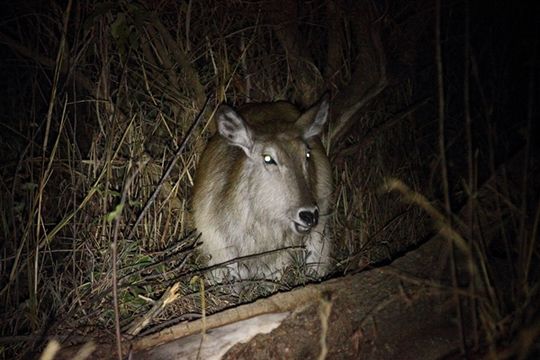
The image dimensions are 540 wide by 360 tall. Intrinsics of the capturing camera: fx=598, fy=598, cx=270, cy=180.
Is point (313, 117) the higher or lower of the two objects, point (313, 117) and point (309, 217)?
the higher

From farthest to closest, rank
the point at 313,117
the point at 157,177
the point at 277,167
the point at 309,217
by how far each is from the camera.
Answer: the point at 157,177 < the point at 313,117 < the point at 277,167 < the point at 309,217

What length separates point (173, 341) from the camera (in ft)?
11.5

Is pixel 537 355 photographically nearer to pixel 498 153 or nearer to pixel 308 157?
pixel 308 157

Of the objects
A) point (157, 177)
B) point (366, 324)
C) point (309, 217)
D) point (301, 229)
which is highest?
point (157, 177)

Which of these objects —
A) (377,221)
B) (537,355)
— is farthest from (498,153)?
(537,355)

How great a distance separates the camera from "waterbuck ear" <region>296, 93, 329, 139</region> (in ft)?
16.8

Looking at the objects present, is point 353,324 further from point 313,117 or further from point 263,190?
point 313,117

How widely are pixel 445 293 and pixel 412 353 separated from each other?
1.73 ft

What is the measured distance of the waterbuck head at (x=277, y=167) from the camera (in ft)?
15.9

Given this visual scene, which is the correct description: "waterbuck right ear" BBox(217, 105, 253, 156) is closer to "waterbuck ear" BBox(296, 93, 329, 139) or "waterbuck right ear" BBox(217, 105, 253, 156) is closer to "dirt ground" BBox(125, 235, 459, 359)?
"waterbuck ear" BBox(296, 93, 329, 139)

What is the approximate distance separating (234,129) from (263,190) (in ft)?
1.88

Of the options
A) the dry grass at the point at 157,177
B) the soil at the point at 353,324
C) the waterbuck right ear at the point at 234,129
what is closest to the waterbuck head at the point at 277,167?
the waterbuck right ear at the point at 234,129

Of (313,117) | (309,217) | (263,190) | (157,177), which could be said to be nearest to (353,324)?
(309,217)

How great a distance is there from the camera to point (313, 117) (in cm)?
514
